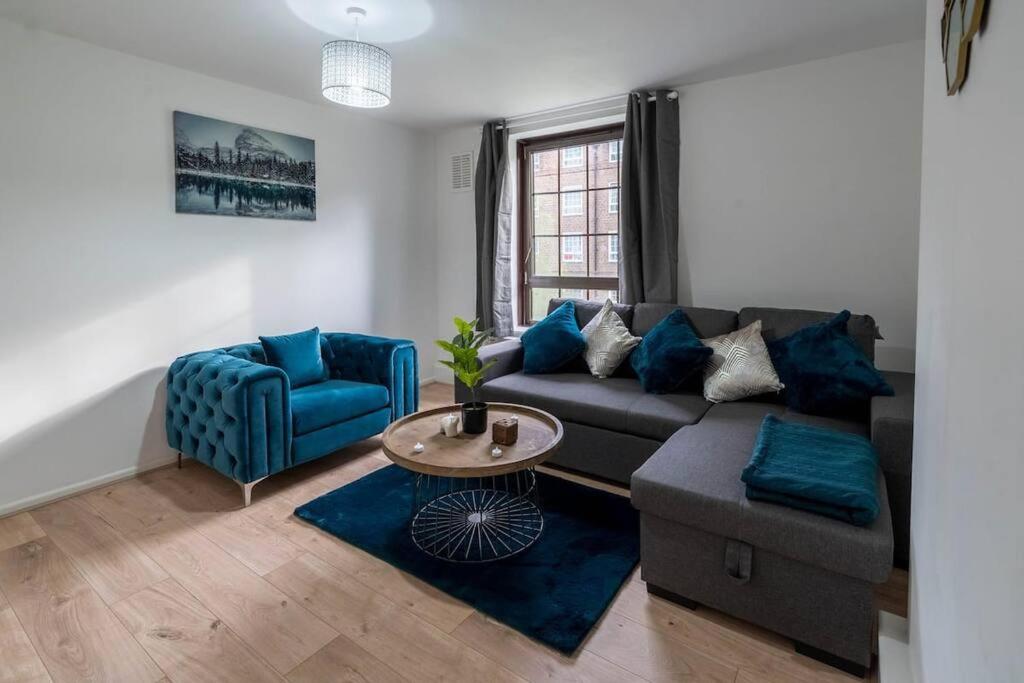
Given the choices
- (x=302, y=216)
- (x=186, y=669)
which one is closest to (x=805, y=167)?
(x=302, y=216)

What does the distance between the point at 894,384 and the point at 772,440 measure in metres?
1.06

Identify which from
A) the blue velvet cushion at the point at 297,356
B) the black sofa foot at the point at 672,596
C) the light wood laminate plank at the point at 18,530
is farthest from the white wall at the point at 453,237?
the black sofa foot at the point at 672,596

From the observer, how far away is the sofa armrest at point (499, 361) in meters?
3.48

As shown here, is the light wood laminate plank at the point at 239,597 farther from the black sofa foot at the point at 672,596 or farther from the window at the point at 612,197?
the window at the point at 612,197

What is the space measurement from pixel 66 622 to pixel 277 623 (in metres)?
0.78

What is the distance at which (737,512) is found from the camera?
171 cm

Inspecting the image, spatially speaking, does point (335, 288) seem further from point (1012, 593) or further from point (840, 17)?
point (1012, 593)

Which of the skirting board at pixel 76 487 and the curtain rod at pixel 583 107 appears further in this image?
the curtain rod at pixel 583 107

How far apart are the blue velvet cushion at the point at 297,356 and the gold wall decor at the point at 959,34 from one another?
128 inches

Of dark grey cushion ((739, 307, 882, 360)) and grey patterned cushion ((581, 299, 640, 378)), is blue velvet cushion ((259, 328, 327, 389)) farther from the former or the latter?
dark grey cushion ((739, 307, 882, 360))

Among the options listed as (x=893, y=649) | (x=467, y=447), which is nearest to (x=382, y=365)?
(x=467, y=447)

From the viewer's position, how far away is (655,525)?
1.91 metres

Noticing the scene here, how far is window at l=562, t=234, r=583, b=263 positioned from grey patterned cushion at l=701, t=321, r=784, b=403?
1695 millimetres

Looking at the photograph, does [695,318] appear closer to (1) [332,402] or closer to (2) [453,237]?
(1) [332,402]
